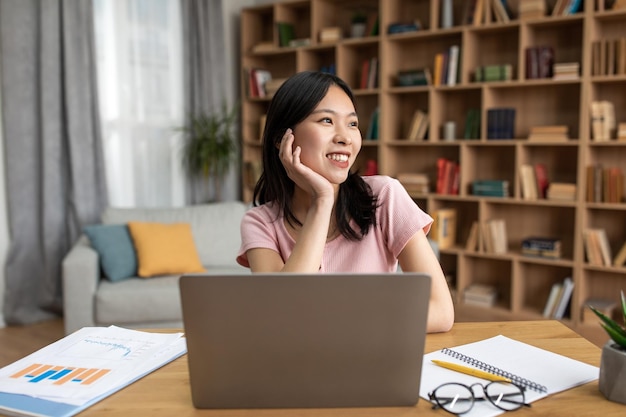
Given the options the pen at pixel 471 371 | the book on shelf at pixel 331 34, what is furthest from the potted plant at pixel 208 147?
the pen at pixel 471 371

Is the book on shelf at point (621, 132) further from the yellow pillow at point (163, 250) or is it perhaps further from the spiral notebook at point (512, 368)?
the spiral notebook at point (512, 368)

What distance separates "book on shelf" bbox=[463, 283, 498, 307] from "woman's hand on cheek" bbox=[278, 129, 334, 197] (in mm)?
2867

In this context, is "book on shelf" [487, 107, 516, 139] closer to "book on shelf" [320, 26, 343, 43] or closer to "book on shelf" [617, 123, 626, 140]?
"book on shelf" [617, 123, 626, 140]

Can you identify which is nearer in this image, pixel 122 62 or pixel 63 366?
pixel 63 366

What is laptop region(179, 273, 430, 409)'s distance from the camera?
78 centimetres

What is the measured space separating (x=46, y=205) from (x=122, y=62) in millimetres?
1160

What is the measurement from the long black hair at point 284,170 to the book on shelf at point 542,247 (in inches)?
101

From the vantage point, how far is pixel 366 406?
84 cm

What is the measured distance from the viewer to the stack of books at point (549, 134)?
359 cm

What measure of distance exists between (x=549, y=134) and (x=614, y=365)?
3028 millimetres

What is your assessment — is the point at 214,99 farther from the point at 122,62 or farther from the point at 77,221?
the point at 77,221

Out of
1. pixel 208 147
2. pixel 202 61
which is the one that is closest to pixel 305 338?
pixel 208 147

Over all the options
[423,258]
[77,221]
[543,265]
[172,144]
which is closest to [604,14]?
[543,265]

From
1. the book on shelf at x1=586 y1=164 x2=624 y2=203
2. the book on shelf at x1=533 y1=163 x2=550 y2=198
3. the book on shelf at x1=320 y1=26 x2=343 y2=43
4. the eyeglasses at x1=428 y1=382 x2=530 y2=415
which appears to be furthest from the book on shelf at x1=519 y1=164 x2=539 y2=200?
the eyeglasses at x1=428 y1=382 x2=530 y2=415
